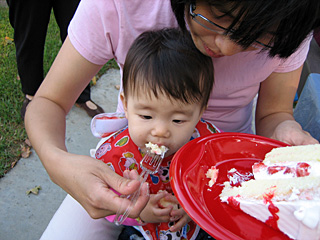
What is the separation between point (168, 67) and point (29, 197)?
1815mm

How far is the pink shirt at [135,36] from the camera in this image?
1.47 m

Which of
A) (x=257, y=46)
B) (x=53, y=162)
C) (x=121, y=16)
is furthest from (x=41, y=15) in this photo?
(x=257, y=46)

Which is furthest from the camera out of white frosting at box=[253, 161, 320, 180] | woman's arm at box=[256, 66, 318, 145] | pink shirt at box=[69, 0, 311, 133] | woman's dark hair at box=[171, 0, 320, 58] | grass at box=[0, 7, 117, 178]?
grass at box=[0, 7, 117, 178]

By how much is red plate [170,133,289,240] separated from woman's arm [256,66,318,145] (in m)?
0.27

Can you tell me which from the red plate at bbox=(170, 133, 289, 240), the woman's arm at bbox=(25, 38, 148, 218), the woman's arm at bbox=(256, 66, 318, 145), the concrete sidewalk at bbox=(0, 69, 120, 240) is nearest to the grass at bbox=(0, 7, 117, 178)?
the concrete sidewalk at bbox=(0, 69, 120, 240)

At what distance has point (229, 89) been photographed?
1675 millimetres

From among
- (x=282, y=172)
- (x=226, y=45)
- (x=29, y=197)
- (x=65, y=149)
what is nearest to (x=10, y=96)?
(x=29, y=197)

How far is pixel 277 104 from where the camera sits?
1.86 meters

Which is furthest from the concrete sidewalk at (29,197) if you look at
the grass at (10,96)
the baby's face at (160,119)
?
the baby's face at (160,119)

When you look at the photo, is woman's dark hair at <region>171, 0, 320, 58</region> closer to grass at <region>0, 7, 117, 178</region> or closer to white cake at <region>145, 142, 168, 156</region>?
white cake at <region>145, 142, 168, 156</region>

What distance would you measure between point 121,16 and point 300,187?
1.08 metres

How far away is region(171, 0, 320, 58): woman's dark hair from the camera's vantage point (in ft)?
3.14

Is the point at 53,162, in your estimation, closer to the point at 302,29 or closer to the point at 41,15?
the point at 302,29

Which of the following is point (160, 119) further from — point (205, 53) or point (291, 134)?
point (291, 134)
